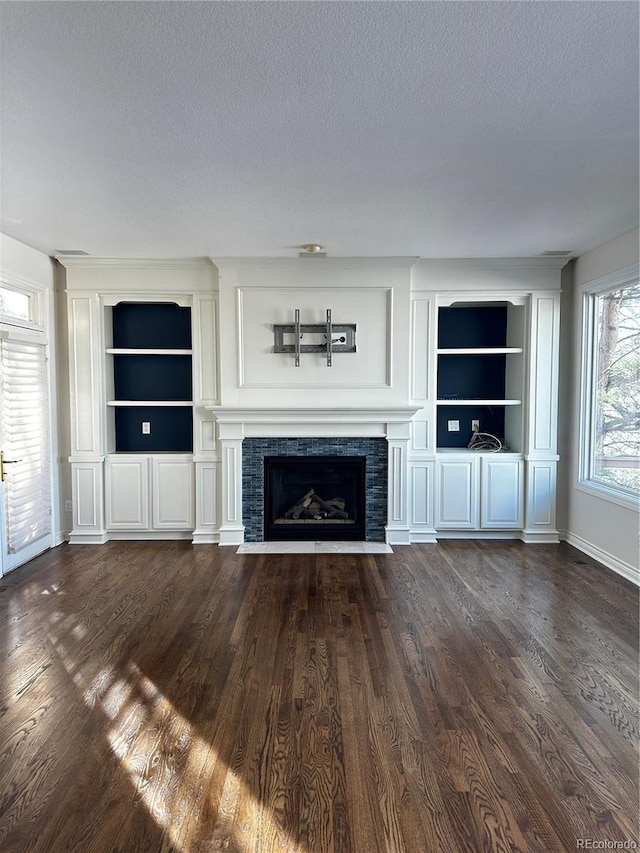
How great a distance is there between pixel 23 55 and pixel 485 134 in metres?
1.94

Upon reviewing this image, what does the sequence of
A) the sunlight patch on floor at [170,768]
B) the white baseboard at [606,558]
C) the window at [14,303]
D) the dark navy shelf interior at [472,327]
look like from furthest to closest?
the dark navy shelf interior at [472,327] → the window at [14,303] → the white baseboard at [606,558] → the sunlight patch on floor at [170,768]

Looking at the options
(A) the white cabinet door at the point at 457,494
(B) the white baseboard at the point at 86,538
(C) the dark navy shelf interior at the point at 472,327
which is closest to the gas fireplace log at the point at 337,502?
(A) the white cabinet door at the point at 457,494

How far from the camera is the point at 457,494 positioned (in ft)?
16.8

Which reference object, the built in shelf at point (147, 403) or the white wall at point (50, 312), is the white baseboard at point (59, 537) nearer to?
the white wall at point (50, 312)

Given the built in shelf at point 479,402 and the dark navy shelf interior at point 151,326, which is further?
the dark navy shelf interior at point 151,326

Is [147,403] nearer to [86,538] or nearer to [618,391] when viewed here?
[86,538]

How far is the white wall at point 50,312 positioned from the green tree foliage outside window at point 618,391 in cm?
495

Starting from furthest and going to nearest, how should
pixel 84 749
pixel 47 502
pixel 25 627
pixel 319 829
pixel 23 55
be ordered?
A: pixel 47 502
pixel 25 627
pixel 84 749
pixel 23 55
pixel 319 829

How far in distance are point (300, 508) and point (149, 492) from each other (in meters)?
1.48

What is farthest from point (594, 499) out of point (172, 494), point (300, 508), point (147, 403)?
point (147, 403)

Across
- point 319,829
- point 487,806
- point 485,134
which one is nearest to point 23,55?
point 485,134

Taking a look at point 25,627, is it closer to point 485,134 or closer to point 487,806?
point 487,806

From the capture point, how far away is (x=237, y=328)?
16.2ft

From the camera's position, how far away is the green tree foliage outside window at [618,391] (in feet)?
13.6
